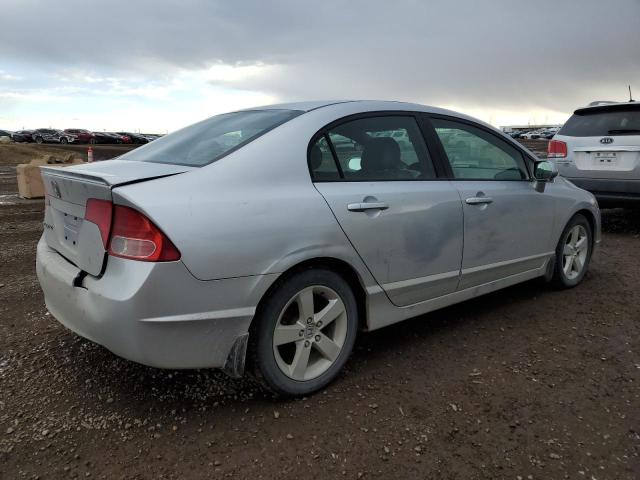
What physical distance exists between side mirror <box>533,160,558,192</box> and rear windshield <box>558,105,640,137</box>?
10.2 feet

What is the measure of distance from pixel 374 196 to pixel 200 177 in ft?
3.14

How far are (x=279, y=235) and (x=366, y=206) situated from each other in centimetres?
58

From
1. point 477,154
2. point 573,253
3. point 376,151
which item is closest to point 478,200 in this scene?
point 477,154

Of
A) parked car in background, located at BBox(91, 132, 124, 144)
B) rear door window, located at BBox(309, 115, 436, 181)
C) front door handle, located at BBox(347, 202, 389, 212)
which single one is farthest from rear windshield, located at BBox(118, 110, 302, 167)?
parked car in background, located at BBox(91, 132, 124, 144)

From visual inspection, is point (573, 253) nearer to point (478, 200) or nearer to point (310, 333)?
point (478, 200)

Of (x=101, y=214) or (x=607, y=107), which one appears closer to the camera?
(x=101, y=214)

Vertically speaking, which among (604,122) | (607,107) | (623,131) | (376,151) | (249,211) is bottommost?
(249,211)

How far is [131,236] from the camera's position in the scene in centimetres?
224

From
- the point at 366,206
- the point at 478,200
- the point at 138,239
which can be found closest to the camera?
the point at 138,239

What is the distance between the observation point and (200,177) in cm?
242

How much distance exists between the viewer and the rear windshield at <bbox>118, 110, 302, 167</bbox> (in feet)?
8.91

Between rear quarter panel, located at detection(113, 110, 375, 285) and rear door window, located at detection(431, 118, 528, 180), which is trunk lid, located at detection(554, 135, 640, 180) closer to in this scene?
rear door window, located at detection(431, 118, 528, 180)

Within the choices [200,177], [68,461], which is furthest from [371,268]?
[68,461]

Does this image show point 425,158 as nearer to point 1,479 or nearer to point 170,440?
point 170,440
